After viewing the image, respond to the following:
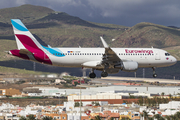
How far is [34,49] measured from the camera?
215 feet

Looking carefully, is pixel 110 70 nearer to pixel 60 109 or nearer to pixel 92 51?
pixel 92 51

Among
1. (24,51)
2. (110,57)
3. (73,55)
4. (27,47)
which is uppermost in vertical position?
(27,47)

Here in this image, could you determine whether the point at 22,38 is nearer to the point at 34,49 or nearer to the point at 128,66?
the point at 34,49

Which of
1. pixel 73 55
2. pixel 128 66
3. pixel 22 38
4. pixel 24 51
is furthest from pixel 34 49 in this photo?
pixel 128 66

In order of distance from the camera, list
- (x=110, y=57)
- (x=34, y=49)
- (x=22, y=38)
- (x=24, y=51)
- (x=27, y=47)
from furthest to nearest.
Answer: (x=22, y=38)
(x=27, y=47)
(x=34, y=49)
(x=110, y=57)
(x=24, y=51)

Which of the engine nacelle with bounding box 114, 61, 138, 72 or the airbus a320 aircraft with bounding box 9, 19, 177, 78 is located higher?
the airbus a320 aircraft with bounding box 9, 19, 177, 78

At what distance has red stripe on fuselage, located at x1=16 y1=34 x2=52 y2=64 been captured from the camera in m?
64.8

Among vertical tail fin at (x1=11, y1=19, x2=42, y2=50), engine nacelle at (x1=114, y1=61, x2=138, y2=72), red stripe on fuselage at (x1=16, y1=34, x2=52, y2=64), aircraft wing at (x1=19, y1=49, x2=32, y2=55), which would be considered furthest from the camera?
engine nacelle at (x1=114, y1=61, x2=138, y2=72)

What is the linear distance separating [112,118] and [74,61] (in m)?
60.4

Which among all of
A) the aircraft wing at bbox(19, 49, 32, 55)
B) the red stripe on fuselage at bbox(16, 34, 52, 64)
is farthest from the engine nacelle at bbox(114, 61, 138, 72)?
the aircraft wing at bbox(19, 49, 32, 55)

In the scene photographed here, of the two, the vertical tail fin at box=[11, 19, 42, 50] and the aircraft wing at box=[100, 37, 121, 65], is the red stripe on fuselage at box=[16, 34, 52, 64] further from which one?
the aircraft wing at box=[100, 37, 121, 65]

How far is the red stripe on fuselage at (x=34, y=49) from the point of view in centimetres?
6475

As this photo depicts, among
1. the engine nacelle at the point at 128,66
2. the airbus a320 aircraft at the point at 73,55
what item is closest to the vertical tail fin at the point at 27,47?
the airbus a320 aircraft at the point at 73,55

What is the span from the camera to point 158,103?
16625 cm
